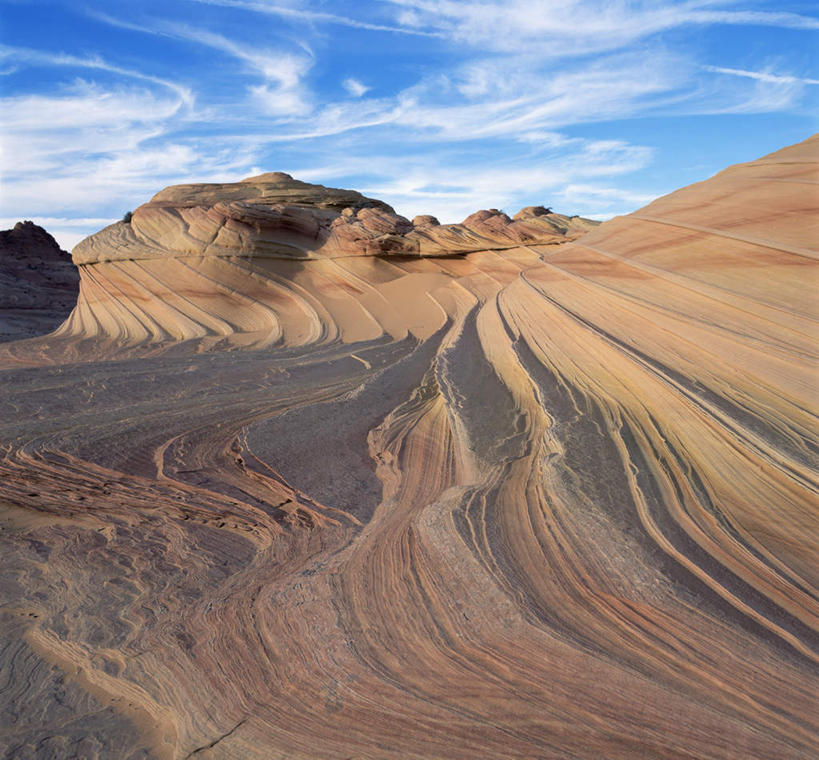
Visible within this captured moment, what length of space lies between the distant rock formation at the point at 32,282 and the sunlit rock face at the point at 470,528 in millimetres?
14229

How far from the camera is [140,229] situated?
12391 millimetres

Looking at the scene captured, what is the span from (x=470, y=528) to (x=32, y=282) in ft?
98.1

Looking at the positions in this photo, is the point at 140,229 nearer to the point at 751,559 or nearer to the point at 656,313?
the point at 656,313

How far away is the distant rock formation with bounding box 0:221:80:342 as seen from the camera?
19.9 metres

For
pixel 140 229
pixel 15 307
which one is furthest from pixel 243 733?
pixel 15 307

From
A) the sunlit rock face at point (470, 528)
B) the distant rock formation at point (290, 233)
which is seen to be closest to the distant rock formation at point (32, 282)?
the distant rock formation at point (290, 233)

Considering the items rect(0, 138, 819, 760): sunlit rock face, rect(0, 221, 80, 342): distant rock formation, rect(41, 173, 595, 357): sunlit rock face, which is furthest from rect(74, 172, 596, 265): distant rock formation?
rect(0, 221, 80, 342): distant rock formation

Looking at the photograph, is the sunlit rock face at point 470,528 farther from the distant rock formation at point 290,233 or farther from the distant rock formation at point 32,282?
the distant rock formation at point 32,282

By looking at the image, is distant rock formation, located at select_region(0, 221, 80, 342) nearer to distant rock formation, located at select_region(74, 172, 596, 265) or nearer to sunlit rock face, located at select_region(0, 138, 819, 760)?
distant rock formation, located at select_region(74, 172, 596, 265)

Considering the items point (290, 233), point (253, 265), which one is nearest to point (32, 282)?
point (290, 233)

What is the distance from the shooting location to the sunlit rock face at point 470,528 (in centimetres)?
168

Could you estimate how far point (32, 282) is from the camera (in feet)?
87.3

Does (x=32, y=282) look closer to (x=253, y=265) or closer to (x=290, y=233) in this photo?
(x=290, y=233)

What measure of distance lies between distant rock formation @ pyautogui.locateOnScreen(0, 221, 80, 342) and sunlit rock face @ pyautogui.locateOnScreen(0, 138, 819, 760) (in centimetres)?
1423
